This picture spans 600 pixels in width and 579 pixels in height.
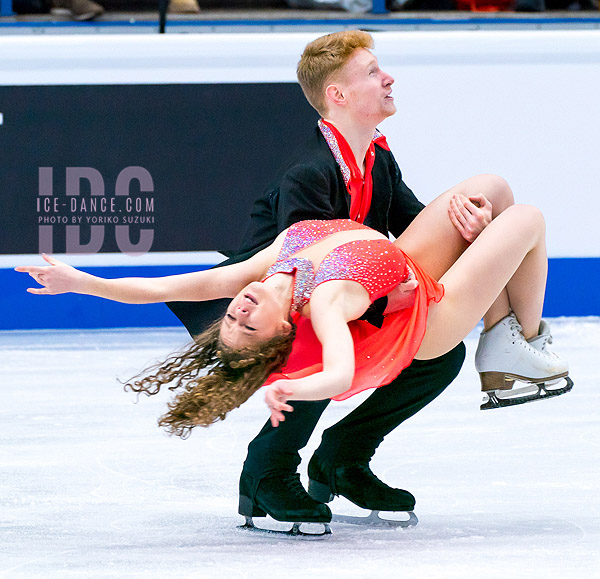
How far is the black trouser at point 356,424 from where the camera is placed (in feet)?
6.52

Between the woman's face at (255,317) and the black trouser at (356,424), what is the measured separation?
201 millimetres

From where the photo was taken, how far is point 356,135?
6.95 feet

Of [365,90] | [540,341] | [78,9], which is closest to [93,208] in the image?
[78,9]

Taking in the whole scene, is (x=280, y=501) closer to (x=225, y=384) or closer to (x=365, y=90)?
(x=225, y=384)

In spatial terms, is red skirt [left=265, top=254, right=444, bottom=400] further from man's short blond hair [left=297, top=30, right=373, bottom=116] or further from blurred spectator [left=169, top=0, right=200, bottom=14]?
blurred spectator [left=169, top=0, right=200, bottom=14]

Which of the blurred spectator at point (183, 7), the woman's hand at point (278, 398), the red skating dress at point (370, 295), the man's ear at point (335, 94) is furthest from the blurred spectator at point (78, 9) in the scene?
the woman's hand at point (278, 398)

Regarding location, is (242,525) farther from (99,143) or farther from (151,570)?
(99,143)

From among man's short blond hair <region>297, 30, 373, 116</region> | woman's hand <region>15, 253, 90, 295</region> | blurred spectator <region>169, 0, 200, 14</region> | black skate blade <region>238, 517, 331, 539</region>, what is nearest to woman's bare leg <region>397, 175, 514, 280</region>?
man's short blond hair <region>297, 30, 373, 116</region>

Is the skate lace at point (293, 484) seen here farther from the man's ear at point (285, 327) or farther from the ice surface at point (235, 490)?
the man's ear at point (285, 327)

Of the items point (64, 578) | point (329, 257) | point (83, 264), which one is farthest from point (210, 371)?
point (83, 264)

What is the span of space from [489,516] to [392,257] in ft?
1.87

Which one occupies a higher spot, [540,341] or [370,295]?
[370,295]

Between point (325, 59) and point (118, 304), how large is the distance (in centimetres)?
247

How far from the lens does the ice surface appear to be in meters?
1.78
